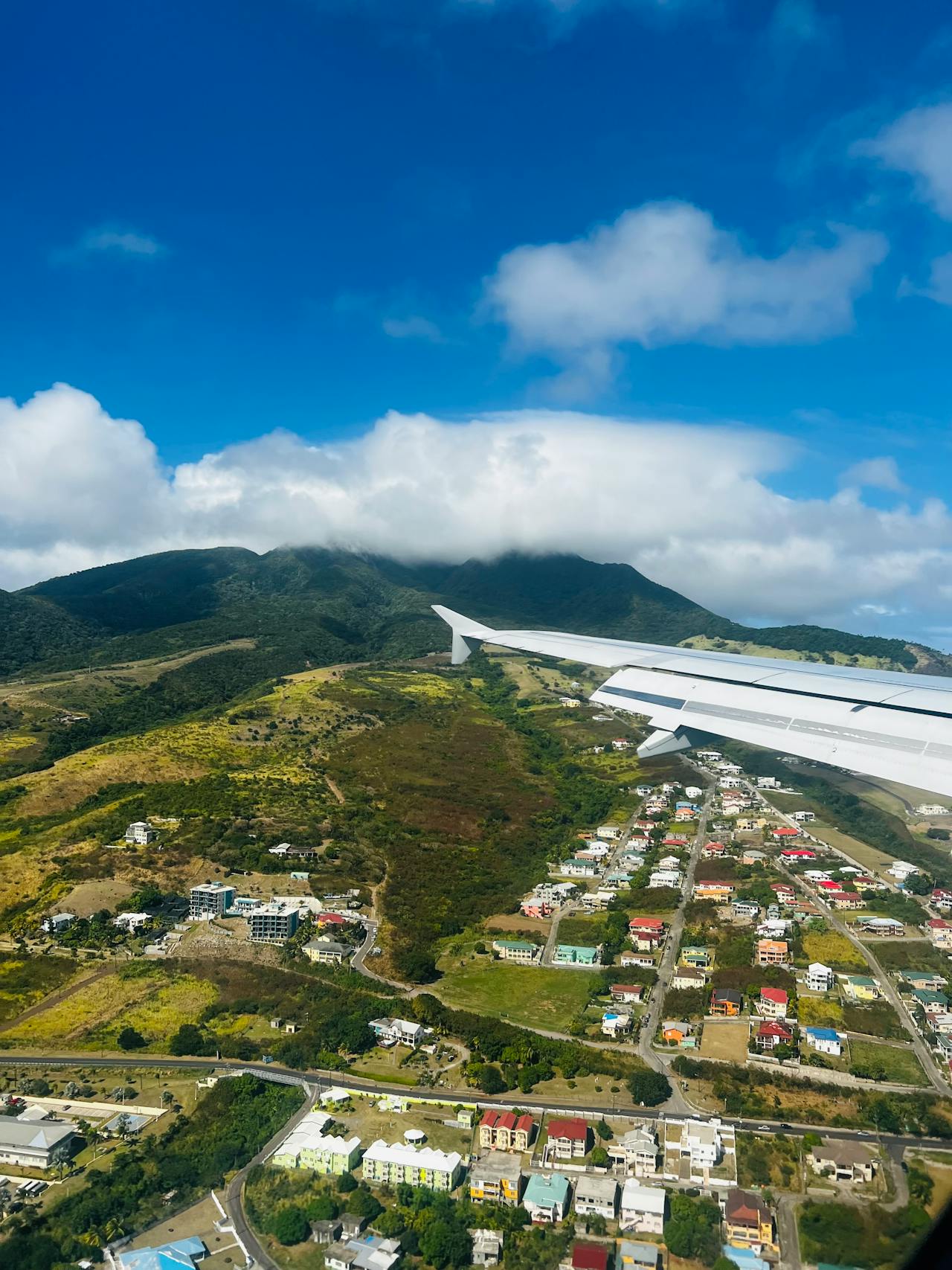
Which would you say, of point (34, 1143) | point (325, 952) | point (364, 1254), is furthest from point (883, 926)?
point (34, 1143)

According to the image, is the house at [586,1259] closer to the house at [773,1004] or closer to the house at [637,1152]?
the house at [637,1152]

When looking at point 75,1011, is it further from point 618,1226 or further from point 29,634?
point 29,634

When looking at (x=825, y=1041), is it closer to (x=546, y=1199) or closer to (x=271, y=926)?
(x=546, y=1199)

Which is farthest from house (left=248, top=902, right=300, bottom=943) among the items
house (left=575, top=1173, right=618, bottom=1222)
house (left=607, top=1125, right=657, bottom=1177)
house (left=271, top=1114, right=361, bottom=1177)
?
house (left=575, top=1173, right=618, bottom=1222)

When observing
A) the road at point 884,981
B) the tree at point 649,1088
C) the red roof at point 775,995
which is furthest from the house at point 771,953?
the tree at point 649,1088

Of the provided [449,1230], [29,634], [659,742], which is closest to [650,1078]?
[449,1230]

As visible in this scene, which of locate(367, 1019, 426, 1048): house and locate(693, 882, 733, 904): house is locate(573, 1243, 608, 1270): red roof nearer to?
locate(367, 1019, 426, 1048): house
